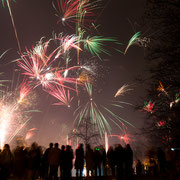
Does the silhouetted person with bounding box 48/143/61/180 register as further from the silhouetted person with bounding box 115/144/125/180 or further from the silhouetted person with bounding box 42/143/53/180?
the silhouetted person with bounding box 115/144/125/180

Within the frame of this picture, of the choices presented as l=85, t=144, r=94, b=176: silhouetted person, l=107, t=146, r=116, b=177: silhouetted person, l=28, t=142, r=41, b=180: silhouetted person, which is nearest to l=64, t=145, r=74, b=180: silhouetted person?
l=85, t=144, r=94, b=176: silhouetted person

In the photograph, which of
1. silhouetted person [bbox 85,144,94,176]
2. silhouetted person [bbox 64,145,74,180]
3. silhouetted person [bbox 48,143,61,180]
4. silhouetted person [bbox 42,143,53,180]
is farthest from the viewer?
silhouetted person [bbox 85,144,94,176]

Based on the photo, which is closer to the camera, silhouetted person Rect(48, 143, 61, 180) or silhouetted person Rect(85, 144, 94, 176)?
silhouetted person Rect(48, 143, 61, 180)

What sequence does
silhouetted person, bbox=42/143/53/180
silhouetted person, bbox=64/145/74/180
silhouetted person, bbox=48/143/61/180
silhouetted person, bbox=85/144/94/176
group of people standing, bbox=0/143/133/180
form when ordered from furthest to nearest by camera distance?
silhouetted person, bbox=85/144/94/176
silhouetted person, bbox=42/143/53/180
silhouetted person, bbox=64/145/74/180
silhouetted person, bbox=48/143/61/180
group of people standing, bbox=0/143/133/180

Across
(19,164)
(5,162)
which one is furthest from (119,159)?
(5,162)

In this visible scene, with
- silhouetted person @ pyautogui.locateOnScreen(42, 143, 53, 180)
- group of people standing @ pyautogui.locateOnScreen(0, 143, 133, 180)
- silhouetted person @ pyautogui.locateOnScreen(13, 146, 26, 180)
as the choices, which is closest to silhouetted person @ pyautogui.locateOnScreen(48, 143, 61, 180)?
group of people standing @ pyautogui.locateOnScreen(0, 143, 133, 180)

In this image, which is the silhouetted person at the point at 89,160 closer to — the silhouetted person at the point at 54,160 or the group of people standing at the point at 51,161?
the group of people standing at the point at 51,161

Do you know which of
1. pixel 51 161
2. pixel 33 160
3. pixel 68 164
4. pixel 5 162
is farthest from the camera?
pixel 33 160

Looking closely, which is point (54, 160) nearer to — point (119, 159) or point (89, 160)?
point (89, 160)

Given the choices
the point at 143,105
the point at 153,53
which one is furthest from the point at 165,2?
the point at 143,105

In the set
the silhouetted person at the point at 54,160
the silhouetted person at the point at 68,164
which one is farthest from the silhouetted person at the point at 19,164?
the silhouetted person at the point at 68,164

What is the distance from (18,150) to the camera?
8352mm

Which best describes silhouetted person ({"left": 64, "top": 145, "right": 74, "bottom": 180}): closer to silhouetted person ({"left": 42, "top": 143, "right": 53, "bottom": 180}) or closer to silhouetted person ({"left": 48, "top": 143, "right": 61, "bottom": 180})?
silhouetted person ({"left": 48, "top": 143, "right": 61, "bottom": 180})

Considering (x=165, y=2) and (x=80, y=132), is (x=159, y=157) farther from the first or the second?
(x=80, y=132)
